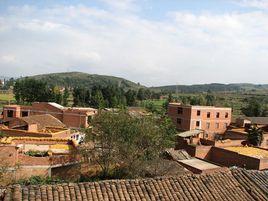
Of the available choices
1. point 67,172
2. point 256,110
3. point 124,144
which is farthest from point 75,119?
point 256,110

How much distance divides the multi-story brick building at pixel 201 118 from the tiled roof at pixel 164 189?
40939 mm

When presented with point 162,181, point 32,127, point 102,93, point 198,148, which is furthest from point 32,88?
point 162,181

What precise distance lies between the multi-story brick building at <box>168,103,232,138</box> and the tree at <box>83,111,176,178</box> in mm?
26860

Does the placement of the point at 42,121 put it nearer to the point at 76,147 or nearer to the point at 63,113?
the point at 63,113

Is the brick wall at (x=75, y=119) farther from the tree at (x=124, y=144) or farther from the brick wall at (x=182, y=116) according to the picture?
the tree at (x=124, y=144)

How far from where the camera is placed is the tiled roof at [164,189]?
330 inches

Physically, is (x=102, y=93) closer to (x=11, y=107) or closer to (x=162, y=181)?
(x=11, y=107)

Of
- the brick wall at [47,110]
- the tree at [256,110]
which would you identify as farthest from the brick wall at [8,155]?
the tree at [256,110]

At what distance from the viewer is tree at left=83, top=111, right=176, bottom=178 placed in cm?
2364

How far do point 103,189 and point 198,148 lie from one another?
23.3 m

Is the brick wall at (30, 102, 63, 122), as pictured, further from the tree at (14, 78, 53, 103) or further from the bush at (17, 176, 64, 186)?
the bush at (17, 176, 64, 186)

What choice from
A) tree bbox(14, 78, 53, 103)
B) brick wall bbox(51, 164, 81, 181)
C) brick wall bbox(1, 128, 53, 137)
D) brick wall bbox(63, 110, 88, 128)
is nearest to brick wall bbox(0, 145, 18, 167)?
brick wall bbox(51, 164, 81, 181)

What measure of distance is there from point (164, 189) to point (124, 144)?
14466mm

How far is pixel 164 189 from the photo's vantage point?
9336 millimetres
